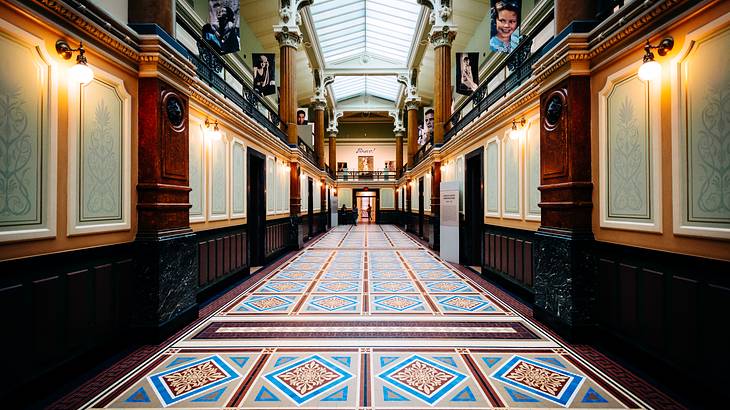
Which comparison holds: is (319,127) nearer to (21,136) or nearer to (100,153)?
(100,153)

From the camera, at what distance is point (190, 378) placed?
9.32 ft

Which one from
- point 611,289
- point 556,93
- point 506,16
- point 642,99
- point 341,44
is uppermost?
point 341,44

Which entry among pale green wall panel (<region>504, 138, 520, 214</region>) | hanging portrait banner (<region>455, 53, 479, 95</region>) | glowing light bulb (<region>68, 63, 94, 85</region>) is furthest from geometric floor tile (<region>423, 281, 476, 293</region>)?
hanging portrait banner (<region>455, 53, 479, 95</region>)

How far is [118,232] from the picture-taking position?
3385 mm

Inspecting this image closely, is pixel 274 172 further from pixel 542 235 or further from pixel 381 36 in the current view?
pixel 381 36

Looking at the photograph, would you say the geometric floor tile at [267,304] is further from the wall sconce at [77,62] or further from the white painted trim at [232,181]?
the wall sconce at [77,62]

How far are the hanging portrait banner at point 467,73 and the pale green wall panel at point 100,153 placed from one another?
311 inches

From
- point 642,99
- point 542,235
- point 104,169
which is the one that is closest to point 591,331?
point 542,235

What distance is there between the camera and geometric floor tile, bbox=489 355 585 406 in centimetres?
261

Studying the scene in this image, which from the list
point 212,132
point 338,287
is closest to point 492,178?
point 338,287

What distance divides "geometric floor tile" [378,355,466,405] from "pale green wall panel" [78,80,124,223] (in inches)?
125

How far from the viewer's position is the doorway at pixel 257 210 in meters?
7.67

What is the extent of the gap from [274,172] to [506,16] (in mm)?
6589

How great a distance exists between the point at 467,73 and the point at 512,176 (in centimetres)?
457
